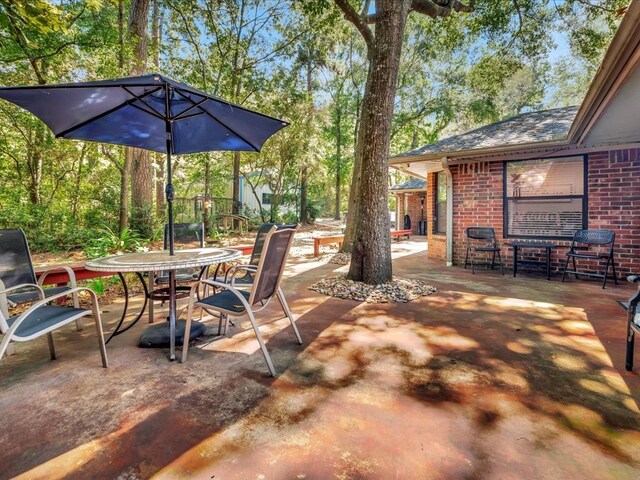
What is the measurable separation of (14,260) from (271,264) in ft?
7.81

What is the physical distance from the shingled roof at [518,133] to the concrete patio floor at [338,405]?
390 cm

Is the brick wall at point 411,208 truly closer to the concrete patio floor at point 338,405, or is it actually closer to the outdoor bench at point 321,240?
the outdoor bench at point 321,240

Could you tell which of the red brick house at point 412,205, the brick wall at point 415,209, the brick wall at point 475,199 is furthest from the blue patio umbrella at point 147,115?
the brick wall at point 415,209

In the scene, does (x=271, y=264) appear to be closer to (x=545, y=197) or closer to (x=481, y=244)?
(x=481, y=244)

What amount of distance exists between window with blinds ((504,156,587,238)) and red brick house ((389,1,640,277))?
0.01m

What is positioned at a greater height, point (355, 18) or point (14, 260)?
point (355, 18)

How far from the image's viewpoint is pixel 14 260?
284cm

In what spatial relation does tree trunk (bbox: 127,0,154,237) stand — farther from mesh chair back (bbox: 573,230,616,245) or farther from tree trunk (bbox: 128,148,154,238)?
Result: mesh chair back (bbox: 573,230,616,245)

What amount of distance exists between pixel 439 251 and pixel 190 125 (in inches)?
252

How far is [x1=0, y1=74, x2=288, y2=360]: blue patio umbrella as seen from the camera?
8.04 feet

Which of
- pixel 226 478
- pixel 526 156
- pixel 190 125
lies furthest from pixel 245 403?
pixel 526 156

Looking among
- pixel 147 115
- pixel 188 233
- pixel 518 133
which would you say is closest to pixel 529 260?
pixel 518 133

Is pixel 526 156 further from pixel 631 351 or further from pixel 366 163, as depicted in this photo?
pixel 631 351

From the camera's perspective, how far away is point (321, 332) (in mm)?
3121
